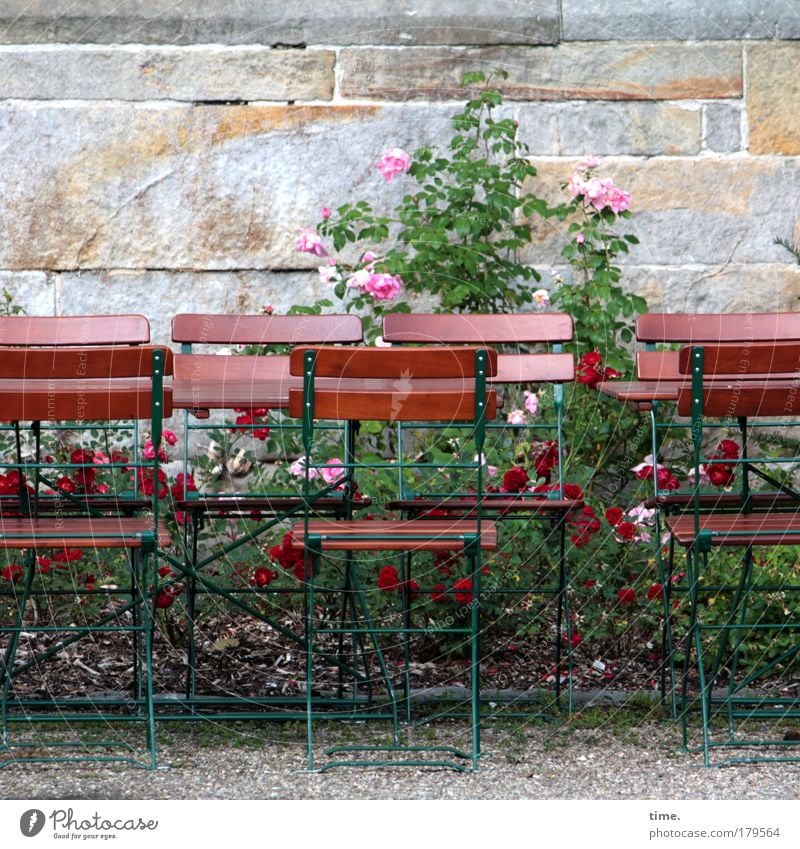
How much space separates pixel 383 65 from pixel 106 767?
376 cm

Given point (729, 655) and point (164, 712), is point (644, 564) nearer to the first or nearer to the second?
point (729, 655)

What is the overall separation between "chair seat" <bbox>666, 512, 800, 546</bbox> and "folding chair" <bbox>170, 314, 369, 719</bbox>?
3.62 feet

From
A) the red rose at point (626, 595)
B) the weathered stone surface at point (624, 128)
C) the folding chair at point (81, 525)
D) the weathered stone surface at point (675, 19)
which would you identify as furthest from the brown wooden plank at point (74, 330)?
the weathered stone surface at point (675, 19)

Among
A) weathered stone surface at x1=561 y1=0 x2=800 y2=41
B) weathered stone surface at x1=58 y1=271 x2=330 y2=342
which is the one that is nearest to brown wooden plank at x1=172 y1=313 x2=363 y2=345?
weathered stone surface at x1=58 y1=271 x2=330 y2=342

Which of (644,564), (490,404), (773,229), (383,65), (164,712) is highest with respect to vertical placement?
(383,65)

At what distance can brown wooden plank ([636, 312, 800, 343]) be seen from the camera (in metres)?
5.38

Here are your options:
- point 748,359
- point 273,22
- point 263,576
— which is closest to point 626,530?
point 748,359

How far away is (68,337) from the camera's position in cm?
522

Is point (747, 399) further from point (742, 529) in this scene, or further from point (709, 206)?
point (709, 206)

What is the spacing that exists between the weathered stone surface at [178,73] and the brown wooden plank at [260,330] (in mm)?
1794

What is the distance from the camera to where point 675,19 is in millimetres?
6855

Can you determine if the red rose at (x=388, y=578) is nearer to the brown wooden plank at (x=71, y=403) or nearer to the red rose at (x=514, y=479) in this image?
the red rose at (x=514, y=479)

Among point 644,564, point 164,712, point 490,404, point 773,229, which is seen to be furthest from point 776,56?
point 164,712

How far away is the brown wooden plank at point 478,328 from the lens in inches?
207
